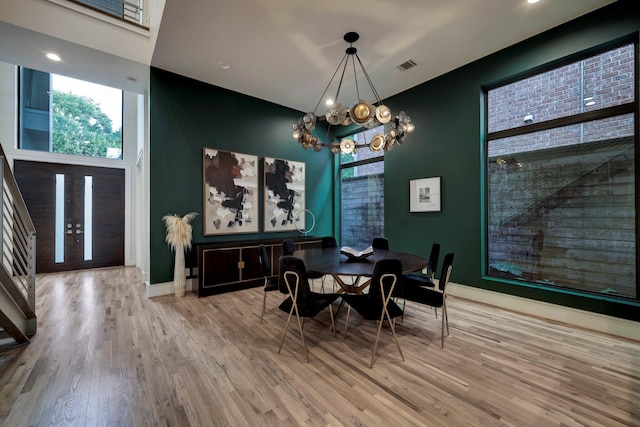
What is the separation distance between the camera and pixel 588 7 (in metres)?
2.95

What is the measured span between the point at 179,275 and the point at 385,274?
3445 mm

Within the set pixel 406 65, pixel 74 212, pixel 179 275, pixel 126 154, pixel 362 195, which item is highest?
pixel 406 65

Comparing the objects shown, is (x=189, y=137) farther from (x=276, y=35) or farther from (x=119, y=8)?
(x=276, y=35)

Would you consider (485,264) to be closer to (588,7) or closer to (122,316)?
(588,7)

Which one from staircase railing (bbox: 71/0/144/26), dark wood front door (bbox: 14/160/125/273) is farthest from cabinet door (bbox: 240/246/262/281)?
dark wood front door (bbox: 14/160/125/273)

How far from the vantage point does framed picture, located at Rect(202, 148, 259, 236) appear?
463 cm

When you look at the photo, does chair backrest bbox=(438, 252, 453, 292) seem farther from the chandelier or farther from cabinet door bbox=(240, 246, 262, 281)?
cabinet door bbox=(240, 246, 262, 281)

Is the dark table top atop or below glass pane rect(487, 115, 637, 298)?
below

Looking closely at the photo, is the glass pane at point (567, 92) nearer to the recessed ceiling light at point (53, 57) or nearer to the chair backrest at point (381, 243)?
the chair backrest at point (381, 243)

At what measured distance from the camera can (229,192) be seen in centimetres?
484

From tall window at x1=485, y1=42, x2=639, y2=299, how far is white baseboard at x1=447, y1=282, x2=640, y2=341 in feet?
0.93

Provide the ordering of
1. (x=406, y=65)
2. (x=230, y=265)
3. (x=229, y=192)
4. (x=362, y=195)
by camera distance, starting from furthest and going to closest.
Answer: (x=362, y=195) → (x=229, y=192) → (x=230, y=265) → (x=406, y=65)

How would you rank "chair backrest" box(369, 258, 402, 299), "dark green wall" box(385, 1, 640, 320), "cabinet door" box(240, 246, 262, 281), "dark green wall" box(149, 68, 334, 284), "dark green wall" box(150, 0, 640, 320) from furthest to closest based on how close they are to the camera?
"cabinet door" box(240, 246, 262, 281)
"dark green wall" box(149, 68, 334, 284)
"dark green wall" box(150, 0, 640, 320)
"dark green wall" box(385, 1, 640, 320)
"chair backrest" box(369, 258, 402, 299)

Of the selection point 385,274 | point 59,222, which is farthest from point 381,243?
point 59,222
